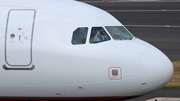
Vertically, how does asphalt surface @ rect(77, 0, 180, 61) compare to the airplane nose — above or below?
above

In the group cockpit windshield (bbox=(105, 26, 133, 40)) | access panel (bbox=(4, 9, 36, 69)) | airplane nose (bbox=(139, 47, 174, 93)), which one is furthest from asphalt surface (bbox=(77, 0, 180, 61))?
access panel (bbox=(4, 9, 36, 69))

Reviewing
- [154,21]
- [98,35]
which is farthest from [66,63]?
[154,21]

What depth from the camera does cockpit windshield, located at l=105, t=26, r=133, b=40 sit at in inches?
450

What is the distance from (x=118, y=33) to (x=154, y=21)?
52.0 feet

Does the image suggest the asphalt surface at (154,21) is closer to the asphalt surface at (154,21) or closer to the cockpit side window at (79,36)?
the asphalt surface at (154,21)

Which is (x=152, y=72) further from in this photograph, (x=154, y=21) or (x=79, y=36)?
(x=154, y=21)

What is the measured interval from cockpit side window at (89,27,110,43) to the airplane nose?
3.04 feet

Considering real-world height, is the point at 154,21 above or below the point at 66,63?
above

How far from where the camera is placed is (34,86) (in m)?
11.2

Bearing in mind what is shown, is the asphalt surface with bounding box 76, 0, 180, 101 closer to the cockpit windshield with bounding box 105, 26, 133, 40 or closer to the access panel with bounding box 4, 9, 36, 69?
the cockpit windshield with bounding box 105, 26, 133, 40

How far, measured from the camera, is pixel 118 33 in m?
11.6

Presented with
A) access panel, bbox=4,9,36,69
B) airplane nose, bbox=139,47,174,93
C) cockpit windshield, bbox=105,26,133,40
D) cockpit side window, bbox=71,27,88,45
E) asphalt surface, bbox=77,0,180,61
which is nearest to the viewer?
airplane nose, bbox=139,47,174,93

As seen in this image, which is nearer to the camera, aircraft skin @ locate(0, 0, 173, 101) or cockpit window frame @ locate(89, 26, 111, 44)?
aircraft skin @ locate(0, 0, 173, 101)

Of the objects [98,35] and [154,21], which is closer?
[98,35]
